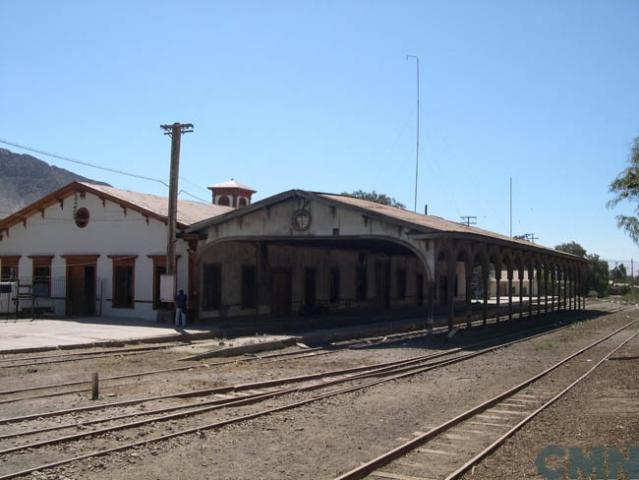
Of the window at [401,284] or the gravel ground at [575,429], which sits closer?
the gravel ground at [575,429]

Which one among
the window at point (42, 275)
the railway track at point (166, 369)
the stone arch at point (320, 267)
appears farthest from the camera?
the window at point (42, 275)

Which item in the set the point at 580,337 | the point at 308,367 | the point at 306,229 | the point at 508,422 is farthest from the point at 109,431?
the point at 580,337

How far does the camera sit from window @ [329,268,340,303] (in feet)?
116

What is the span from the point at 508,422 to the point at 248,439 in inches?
148

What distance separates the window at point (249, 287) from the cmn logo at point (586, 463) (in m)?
21.6

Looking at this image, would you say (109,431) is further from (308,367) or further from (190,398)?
(308,367)

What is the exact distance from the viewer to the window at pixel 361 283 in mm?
37938

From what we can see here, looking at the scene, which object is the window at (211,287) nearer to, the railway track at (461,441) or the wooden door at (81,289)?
the wooden door at (81,289)

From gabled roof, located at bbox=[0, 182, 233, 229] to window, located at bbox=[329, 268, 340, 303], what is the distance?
6955 mm

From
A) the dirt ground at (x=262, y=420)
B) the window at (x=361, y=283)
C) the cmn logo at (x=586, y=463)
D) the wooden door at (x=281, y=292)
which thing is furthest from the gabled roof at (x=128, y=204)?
the cmn logo at (x=586, y=463)

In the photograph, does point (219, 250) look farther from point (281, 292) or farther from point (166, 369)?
point (166, 369)

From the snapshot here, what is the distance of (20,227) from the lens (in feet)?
99.8

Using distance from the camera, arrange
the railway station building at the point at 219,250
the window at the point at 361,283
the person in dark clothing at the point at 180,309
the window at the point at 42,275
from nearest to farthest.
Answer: the person in dark clothing at the point at 180,309, the railway station building at the point at 219,250, the window at the point at 42,275, the window at the point at 361,283

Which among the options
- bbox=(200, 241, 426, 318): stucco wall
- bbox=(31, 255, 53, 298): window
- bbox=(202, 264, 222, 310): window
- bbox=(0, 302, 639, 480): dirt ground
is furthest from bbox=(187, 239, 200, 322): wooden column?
bbox=(0, 302, 639, 480): dirt ground
